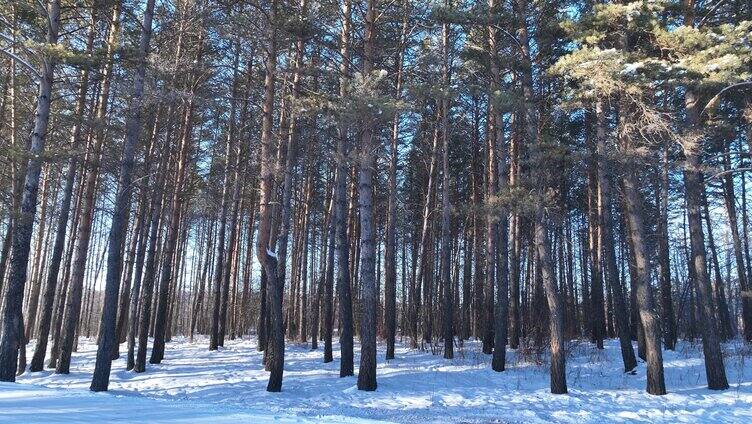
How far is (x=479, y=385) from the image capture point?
37.4ft

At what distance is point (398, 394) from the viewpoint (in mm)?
10438

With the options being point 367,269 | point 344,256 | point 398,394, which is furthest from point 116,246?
point 398,394

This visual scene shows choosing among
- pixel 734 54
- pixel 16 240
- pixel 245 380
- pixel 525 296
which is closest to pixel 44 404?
pixel 16 240

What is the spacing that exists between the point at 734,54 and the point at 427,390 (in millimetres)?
8672

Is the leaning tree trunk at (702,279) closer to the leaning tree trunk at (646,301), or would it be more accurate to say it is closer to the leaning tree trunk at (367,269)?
the leaning tree trunk at (646,301)

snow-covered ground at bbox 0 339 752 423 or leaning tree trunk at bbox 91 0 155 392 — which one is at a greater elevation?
leaning tree trunk at bbox 91 0 155 392

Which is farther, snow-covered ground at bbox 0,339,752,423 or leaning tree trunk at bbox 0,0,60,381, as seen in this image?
leaning tree trunk at bbox 0,0,60,381

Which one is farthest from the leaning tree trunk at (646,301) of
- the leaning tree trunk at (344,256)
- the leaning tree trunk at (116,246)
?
the leaning tree trunk at (116,246)

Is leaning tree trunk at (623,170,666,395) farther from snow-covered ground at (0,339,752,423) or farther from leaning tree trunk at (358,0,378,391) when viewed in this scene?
leaning tree trunk at (358,0,378,391)

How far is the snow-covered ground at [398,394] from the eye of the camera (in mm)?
5977

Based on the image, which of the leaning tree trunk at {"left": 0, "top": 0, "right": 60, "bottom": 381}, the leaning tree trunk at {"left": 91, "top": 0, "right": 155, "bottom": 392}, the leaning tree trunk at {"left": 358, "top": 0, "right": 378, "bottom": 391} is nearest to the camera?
the leaning tree trunk at {"left": 0, "top": 0, "right": 60, "bottom": 381}

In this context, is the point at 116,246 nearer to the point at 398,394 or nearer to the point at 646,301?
the point at 398,394

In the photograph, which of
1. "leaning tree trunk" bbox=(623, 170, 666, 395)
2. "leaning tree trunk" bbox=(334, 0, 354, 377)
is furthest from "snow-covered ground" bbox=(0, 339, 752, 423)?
"leaning tree trunk" bbox=(334, 0, 354, 377)

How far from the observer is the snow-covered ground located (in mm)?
5977
